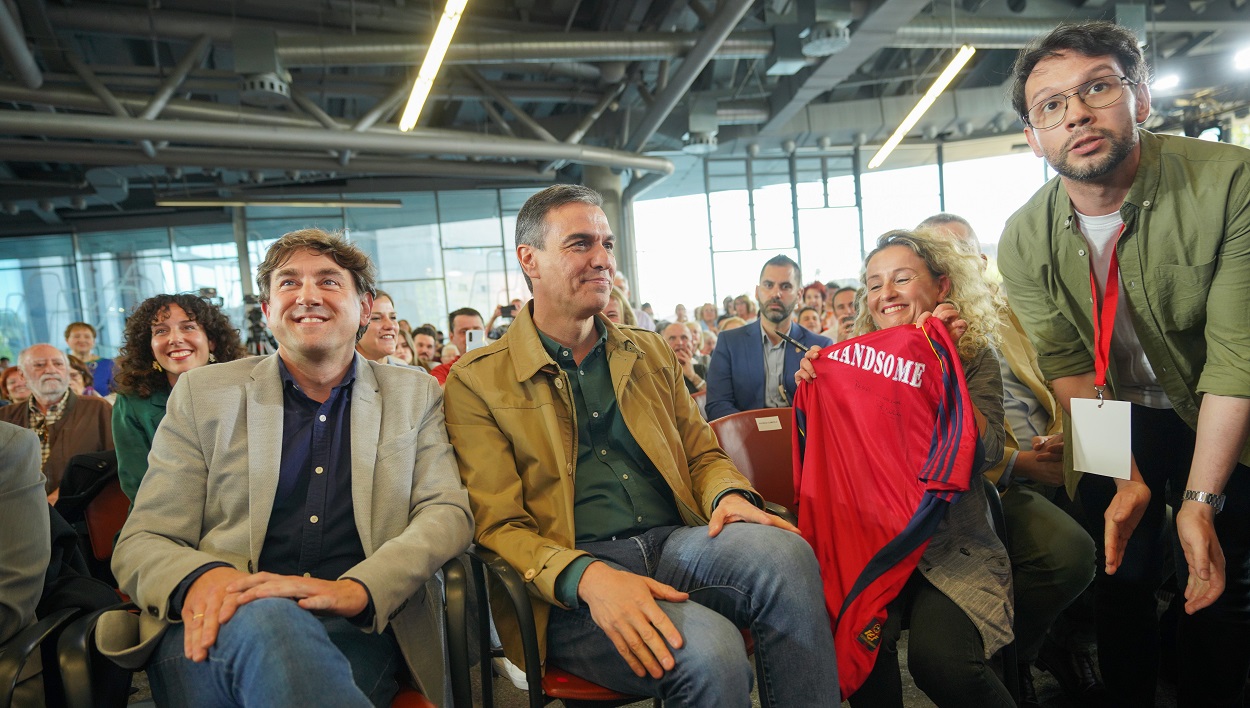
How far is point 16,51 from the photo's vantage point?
6.47m

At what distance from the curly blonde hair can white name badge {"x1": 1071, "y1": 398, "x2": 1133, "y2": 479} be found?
28 cm

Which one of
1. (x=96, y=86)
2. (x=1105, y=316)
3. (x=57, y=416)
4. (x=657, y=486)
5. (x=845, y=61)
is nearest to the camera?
(x=1105, y=316)

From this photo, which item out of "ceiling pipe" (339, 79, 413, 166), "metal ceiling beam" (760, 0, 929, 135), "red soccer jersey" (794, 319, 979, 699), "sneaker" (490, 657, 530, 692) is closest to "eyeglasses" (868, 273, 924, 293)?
"red soccer jersey" (794, 319, 979, 699)

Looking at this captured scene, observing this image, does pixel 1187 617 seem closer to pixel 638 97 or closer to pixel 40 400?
pixel 40 400

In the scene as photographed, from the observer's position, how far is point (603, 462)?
6.02 ft

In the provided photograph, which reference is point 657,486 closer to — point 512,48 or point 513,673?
point 513,673

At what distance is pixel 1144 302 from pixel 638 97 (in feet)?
34.4

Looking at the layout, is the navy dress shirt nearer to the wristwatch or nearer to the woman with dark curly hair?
the woman with dark curly hair

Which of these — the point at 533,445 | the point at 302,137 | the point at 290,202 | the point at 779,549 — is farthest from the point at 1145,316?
the point at 290,202

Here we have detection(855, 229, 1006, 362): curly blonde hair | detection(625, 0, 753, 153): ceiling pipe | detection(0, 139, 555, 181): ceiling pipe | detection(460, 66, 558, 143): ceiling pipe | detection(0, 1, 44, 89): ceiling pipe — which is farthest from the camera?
detection(0, 139, 555, 181): ceiling pipe

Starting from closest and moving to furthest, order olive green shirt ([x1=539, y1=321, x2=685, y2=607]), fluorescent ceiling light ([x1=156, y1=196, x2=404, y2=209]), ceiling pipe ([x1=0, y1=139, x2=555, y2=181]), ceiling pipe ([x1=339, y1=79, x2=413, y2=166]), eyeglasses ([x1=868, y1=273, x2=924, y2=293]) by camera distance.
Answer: olive green shirt ([x1=539, y1=321, x2=685, y2=607]), eyeglasses ([x1=868, y1=273, x2=924, y2=293]), ceiling pipe ([x1=339, y1=79, x2=413, y2=166]), ceiling pipe ([x1=0, y1=139, x2=555, y2=181]), fluorescent ceiling light ([x1=156, y1=196, x2=404, y2=209])

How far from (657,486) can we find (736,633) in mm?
486

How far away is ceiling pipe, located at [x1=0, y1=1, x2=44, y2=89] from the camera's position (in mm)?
6023

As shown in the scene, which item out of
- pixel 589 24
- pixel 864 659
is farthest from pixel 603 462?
pixel 589 24
